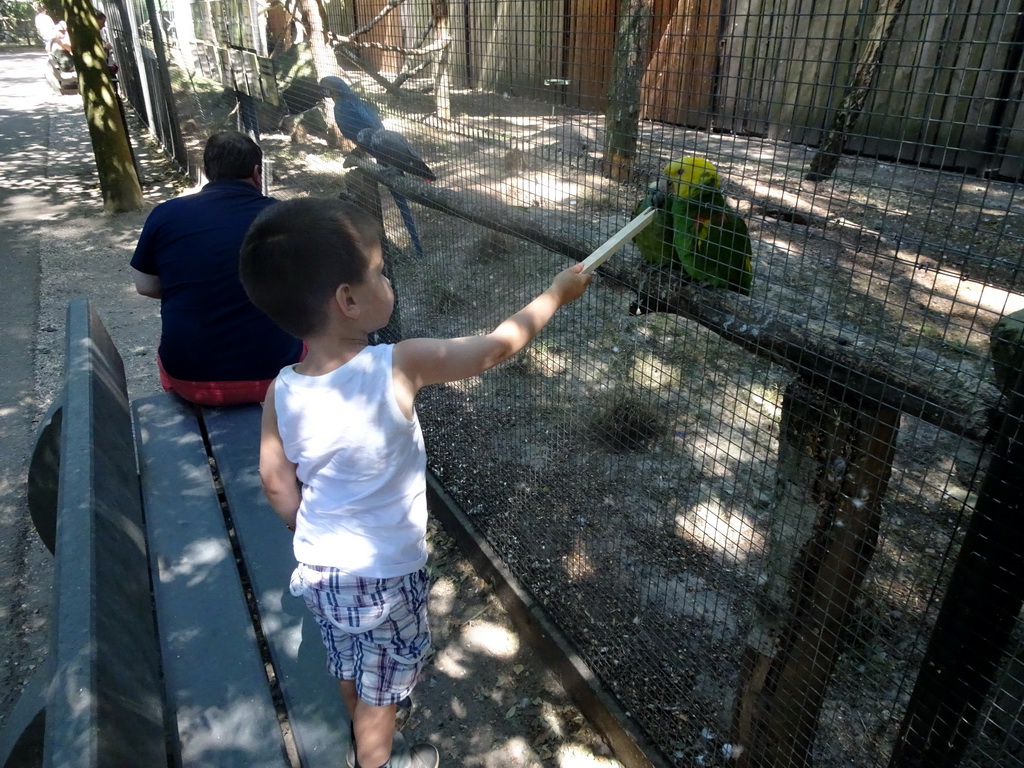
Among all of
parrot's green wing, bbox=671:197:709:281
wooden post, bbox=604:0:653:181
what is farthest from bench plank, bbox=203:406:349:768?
wooden post, bbox=604:0:653:181

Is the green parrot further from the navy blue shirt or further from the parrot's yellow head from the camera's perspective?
the navy blue shirt

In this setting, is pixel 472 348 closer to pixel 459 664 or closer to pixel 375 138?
pixel 459 664

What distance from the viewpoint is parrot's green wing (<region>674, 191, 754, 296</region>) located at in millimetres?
1532

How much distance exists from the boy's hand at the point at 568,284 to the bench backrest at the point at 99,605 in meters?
1.07

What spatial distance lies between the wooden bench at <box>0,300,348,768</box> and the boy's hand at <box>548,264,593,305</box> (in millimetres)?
1036

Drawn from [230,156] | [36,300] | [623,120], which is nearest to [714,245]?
[623,120]

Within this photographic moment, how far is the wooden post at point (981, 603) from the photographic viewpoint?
103 cm

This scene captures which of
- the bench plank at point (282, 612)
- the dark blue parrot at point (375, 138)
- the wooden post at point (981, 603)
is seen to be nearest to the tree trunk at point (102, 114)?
the dark blue parrot at point (375, 138)

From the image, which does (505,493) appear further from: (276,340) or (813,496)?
(813,496)

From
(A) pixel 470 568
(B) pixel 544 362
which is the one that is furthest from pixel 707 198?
(A) pixel 470 568

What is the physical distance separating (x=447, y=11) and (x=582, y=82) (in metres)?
0.94

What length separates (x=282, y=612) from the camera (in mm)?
1816

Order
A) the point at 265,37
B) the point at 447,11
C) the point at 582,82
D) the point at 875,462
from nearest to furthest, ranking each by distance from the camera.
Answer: the point at 875,462 → the point at 582,82 → the point at 447,11 → the point at 265,37

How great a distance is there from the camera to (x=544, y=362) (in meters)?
2.75
